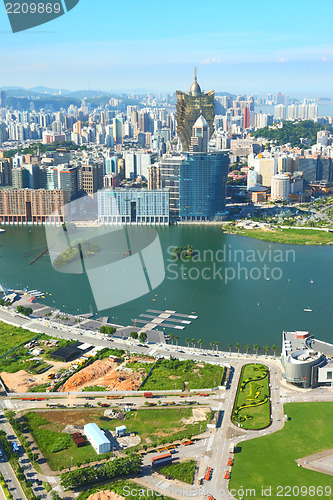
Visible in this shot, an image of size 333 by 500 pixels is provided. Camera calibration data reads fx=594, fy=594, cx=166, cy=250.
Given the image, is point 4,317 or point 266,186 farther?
point 266,186

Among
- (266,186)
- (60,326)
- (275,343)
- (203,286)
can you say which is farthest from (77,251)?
(266,186)

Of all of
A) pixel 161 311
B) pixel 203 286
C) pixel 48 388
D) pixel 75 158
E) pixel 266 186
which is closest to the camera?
pixel 48 388

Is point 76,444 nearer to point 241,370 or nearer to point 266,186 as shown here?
point 241,370

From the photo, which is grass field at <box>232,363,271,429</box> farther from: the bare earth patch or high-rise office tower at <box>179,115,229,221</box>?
high-rise office tower at <box>179,115,229,221</box>

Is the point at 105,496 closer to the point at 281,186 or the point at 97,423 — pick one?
the point at 97,423

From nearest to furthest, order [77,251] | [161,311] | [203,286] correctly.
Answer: [161,311] < [203,286] < [77,251]

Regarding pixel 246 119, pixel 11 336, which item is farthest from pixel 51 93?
pixel 11 336
